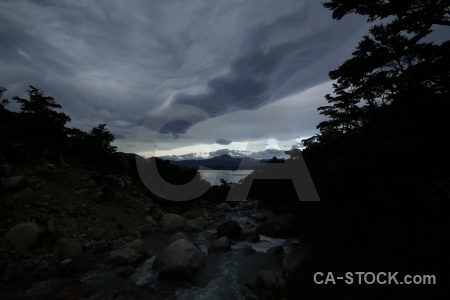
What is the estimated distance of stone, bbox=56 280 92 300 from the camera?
654cm

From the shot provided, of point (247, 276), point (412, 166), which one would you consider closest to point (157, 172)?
point (247, 276)

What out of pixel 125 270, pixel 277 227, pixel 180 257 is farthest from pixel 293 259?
pixel 277 227

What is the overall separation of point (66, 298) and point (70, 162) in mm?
13094

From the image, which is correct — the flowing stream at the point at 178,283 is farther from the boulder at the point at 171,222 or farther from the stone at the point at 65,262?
the boulder at the point at 171,222

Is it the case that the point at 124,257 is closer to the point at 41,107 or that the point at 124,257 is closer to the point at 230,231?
the point at 230,231

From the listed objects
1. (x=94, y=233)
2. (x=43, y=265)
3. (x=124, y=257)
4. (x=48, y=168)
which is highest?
(x=48, y=168)

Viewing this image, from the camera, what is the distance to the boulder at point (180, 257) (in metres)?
8.86

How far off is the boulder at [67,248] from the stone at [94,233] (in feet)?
4.03

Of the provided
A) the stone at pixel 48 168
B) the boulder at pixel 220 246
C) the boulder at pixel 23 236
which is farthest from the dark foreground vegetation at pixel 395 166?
the stone at pixel 48 168

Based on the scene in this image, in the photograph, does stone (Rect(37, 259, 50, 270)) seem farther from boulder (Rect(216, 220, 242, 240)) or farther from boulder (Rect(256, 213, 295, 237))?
boulder (Rect(256, 213, 295, 237))

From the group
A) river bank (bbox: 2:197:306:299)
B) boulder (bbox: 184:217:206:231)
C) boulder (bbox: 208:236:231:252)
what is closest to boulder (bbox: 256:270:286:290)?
river bank (bbox: 2:197:306:299)

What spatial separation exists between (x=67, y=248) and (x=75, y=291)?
3.11 meters

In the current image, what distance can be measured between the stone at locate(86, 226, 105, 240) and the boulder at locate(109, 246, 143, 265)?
7.06ft

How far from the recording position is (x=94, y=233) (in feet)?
36.7
